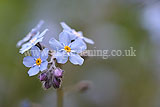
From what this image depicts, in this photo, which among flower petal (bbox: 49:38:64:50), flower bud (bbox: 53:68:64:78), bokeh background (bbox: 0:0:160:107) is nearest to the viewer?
flower bud (bbox: 53:68:64:78)

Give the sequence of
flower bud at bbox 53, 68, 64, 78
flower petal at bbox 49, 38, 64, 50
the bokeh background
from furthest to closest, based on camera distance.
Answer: the bokeh background, flower petal at bbox 49, 38, 64, 50, flower bud at bbox 53, 68, 64, 78

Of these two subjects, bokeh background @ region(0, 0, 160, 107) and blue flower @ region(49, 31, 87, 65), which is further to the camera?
bokeh background @ region(0, 0, 160, 107)

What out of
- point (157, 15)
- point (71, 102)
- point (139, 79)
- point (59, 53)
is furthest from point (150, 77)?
point (59, 53)

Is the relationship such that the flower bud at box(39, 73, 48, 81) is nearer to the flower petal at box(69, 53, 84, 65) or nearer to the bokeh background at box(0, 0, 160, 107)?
the flower petal at box(69, 53, 84, 65)

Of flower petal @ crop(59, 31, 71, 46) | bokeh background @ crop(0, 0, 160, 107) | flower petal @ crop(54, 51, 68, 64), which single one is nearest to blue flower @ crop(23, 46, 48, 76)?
flower petal @ crop(54, 51, 68, 64)

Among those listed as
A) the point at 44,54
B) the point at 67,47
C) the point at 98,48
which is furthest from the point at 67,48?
the point at 98,48

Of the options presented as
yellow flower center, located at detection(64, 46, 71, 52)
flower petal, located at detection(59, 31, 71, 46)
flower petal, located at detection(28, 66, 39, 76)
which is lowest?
flower petal, located at detection(28, 66, 39, 76)

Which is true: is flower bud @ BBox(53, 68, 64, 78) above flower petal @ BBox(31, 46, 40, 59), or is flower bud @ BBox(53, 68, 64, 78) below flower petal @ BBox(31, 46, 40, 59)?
below
